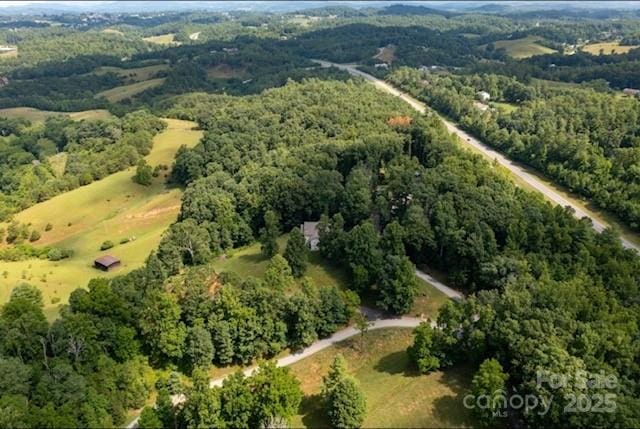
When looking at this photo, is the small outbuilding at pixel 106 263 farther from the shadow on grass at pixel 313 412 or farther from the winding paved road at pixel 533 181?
the winding paved road at pixel 533 181

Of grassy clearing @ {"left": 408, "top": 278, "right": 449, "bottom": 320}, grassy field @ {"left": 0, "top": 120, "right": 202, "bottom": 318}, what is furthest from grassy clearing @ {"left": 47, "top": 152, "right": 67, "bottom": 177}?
grassy clearing @ {"left": 408, "top": 278, "right": 449, "bottom": 320}

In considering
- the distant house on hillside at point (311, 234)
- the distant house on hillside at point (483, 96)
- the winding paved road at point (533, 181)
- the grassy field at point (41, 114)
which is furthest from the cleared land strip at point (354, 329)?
the grassy field at point (41, 114)

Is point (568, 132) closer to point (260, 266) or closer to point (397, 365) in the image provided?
point (260, 266)

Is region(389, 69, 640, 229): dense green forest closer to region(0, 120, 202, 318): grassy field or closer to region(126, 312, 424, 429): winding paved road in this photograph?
region(126, 312, 424, 429): winding paved road

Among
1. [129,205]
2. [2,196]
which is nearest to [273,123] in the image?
[129,205]

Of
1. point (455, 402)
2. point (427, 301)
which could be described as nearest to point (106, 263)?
point (427, 301)

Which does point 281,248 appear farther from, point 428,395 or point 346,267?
point 428,395
